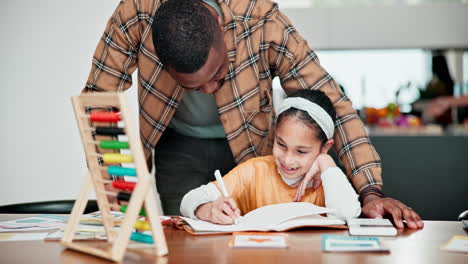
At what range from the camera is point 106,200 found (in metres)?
1.16

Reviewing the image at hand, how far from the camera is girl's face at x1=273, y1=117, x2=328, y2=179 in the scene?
1.63m

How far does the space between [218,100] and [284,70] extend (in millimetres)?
249

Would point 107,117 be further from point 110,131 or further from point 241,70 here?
point 241,70

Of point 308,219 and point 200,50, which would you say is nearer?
point 308,219

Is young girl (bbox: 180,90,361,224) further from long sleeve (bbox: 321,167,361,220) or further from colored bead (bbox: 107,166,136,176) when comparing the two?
colored bead (bbox: 107,166,136,176)

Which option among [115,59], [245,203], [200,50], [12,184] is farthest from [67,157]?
[200,50]

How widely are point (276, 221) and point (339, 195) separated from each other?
0.91 ft

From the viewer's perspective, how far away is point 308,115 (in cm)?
166

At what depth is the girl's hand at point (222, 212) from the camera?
1322 millimetres

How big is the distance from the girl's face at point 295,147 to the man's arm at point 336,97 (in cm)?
13

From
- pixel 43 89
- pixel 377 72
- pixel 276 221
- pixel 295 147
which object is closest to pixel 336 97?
pixel 295 147

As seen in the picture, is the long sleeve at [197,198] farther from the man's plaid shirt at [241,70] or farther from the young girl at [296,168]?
the man's plaid shirt at [241,70]

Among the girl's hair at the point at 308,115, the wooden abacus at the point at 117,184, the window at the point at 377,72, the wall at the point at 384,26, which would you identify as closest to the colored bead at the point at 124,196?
the wooden abacus at the point at 117,184

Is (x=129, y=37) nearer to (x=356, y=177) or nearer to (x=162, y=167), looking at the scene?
(x=162, y=167)
